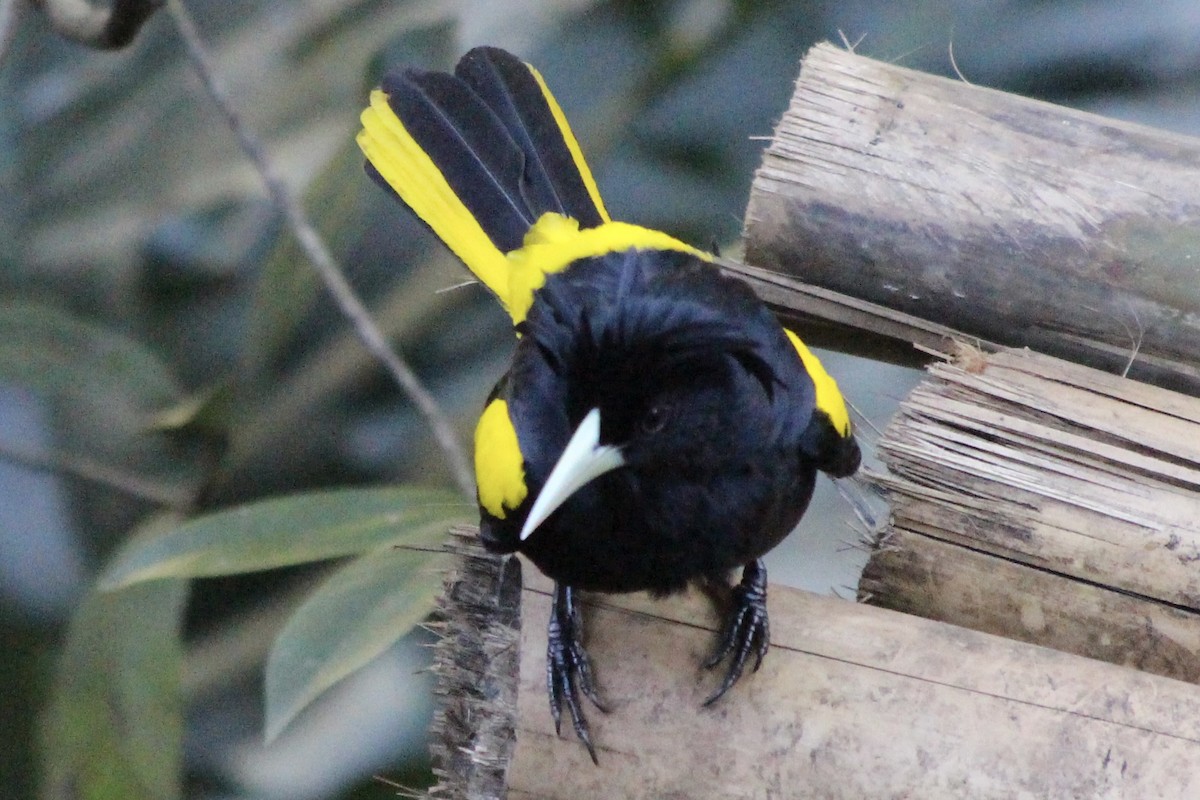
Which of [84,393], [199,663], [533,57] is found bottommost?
[199,663]

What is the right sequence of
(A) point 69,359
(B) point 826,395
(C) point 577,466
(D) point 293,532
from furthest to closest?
1. (A) point 69,359
2. (D) point 293,532
3. (B) point 826,395
4. (C) point 577,466

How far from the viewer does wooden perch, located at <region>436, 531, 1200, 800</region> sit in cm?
96

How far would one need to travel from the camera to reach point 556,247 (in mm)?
1200

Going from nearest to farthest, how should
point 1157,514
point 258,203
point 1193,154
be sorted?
point 1157,514, point 1193,154, point 258,203

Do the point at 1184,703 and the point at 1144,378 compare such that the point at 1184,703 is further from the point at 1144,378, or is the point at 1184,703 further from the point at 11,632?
the point at 11,632

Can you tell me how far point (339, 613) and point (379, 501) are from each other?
0.21 meters

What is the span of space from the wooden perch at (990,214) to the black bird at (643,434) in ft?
0.38

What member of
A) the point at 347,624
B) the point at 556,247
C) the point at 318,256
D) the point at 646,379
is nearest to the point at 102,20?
the point at 318,256

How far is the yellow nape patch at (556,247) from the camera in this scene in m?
1.15

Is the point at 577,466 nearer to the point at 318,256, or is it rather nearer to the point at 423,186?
the point at 423,186

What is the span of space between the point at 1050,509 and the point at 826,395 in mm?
226

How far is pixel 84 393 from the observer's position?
1767 millimetres

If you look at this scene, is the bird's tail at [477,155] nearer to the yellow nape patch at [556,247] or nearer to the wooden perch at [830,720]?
the yellow nape patch at [556,247]

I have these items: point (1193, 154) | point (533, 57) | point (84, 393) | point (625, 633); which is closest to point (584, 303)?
point (625, 633)
